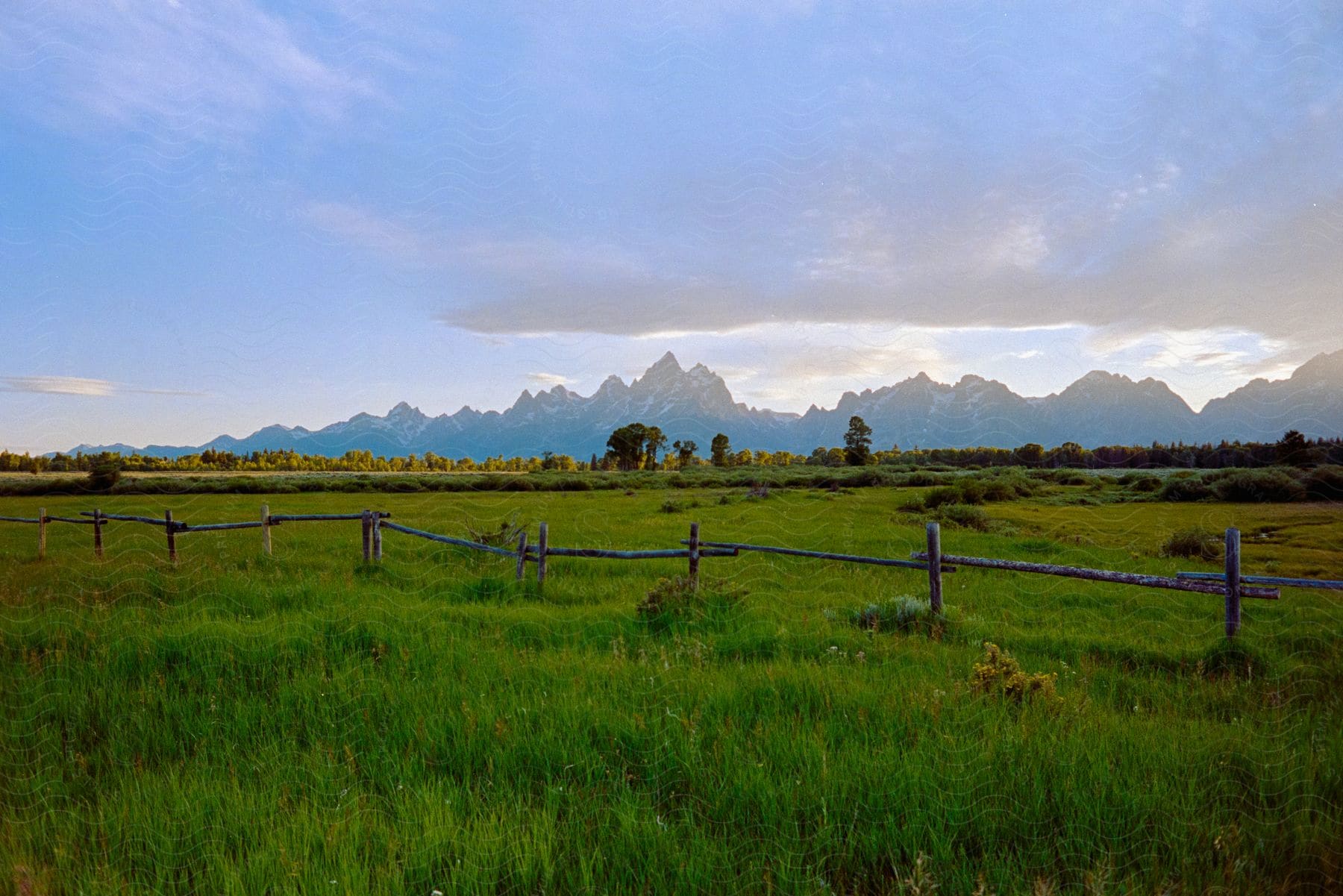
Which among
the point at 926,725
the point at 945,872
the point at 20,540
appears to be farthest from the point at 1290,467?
the point at 20,540

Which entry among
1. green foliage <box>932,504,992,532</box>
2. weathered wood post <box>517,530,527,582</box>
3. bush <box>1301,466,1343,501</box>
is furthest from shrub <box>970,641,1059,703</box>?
bush <box>1301,466,1343,501</box>

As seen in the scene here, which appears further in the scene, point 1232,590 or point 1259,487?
point 1259,487

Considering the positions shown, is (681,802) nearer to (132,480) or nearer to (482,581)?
(482,581)

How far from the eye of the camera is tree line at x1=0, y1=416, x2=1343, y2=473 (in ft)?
→ 96.4

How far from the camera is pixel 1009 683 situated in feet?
19.0

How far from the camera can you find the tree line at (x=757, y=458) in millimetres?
29392

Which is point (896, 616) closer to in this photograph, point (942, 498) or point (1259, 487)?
point (1259, 487)

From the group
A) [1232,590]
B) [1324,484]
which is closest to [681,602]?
[1232,590]

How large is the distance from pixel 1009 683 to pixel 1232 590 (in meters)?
4.75

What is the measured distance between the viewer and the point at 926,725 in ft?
16.5

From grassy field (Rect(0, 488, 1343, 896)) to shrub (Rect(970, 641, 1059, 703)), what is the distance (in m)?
0.15

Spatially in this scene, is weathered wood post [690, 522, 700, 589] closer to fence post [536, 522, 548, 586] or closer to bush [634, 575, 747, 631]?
bush [634, 575, 747, 631]

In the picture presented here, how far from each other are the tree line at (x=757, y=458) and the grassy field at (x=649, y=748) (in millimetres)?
23521

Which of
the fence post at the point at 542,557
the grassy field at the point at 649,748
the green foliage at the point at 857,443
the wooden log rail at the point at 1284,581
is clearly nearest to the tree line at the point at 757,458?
the green foliage at the point at 857,443
